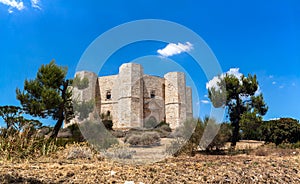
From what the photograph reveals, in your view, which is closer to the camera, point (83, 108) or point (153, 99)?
point (83, 108)

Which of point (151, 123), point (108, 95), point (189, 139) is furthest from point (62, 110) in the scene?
point (108, 95)

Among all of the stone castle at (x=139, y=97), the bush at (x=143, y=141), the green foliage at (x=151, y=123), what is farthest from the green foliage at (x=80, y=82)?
the green foliage at (x=151, y=123)

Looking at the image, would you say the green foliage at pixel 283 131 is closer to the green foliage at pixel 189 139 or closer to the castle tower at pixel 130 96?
Answer: the green foliage at pixel 189 139

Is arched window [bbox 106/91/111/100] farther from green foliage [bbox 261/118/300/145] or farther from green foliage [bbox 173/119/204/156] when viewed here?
green foliage [bbox 261/118/300/145]

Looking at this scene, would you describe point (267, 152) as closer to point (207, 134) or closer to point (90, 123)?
point (207, 134)

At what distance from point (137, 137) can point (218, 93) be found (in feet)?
15.1

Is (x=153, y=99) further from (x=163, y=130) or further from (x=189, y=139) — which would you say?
(x=189, y=139)

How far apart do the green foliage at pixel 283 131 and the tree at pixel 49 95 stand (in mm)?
9692

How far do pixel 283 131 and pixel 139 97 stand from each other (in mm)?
14337

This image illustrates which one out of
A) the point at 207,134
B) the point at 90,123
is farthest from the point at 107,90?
the point at 207,134

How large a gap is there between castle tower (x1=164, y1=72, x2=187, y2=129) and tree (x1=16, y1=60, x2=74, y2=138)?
12810 mm

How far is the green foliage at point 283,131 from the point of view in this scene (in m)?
11.2

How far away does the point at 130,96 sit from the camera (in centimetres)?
2327

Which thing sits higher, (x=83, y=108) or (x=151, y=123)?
(x=83, y=108)
